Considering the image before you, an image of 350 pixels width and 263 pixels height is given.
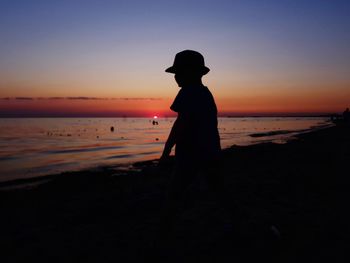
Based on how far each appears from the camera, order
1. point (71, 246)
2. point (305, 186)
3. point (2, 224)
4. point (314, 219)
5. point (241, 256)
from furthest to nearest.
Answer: point (305, 186) < point (2, 224) < point (314, 219) < point (71, 246) < point (241, 256)

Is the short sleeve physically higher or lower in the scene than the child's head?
lower

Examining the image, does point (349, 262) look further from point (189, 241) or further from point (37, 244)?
point (37, 244)

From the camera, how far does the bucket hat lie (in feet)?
12.9

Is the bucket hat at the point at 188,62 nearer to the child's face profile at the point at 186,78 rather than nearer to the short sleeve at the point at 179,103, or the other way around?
the child's face profile at the point at 186,78

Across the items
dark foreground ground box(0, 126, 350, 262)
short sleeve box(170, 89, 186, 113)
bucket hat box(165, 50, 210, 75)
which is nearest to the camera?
short sleeve box(170, 89, 186, 113)

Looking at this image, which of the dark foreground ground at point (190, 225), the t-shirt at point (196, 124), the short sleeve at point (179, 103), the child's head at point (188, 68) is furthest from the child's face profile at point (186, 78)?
the dark foreground ground at point (190, 225)

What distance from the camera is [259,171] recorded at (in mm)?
11156

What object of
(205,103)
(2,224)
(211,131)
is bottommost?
(2,224)

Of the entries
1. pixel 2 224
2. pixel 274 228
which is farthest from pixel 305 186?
pixel 2 224

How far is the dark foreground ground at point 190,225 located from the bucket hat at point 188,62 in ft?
5.50

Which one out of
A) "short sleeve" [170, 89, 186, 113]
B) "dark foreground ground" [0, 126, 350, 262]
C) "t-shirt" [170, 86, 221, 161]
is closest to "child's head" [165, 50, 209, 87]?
"t-shirt" [170, 86, 221, 161]

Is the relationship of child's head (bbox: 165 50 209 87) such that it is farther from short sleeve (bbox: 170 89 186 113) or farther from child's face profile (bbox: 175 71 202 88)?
short sleeve (bbox: 170 89 186 113)

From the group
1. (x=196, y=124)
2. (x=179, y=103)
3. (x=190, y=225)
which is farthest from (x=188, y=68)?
(x=190, y=225)

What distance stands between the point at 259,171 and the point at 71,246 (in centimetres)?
803
